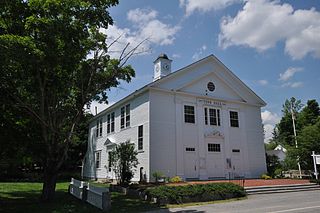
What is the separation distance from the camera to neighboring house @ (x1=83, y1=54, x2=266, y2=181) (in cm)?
2034

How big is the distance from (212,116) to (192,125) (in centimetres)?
237

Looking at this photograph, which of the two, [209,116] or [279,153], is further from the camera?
[279,153]

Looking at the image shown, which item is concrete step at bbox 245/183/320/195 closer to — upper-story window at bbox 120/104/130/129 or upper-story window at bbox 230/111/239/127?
upper-story window at bbox 230/111/239/127

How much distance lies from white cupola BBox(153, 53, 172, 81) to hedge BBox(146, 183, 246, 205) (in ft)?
44.2

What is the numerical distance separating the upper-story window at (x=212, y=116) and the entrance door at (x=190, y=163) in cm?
289

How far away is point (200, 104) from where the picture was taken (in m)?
22.8

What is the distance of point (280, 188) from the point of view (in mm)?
16656

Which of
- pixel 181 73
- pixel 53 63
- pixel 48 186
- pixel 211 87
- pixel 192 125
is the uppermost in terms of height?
pixel 181 73

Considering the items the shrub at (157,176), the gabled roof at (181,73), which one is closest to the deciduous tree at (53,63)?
the gabled roof at (181,73)

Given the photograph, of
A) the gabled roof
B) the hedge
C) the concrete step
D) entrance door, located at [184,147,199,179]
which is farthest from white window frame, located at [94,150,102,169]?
the concrete step

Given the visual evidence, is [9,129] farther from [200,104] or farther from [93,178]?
[93,178]

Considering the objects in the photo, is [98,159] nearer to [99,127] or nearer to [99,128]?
[99,128]

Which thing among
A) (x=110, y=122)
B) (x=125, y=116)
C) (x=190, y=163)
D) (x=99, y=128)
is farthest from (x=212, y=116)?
(x=99, y=128)

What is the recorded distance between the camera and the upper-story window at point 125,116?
2335cm
